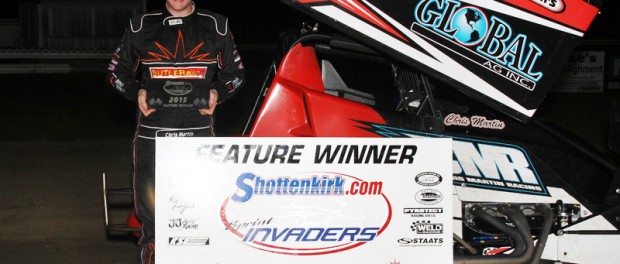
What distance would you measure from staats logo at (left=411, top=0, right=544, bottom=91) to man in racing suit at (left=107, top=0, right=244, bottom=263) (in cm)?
105

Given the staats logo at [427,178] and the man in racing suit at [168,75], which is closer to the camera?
the staats logo at [427,178]

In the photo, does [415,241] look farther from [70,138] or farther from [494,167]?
[70,138]

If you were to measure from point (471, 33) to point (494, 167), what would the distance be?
736mm

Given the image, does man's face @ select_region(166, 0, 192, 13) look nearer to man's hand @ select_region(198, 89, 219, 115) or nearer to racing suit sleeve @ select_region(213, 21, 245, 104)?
racing suit sleeve @ select_region(213, 21, 245, 104)

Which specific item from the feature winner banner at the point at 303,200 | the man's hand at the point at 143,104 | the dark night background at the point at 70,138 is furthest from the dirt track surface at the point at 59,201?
the feature winner banner at the point at 303,200

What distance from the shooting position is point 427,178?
3455 mm

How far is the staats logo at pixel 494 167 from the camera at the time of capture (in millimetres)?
3908

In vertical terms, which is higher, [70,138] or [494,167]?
[70,138]

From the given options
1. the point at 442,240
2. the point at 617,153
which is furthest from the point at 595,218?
the point at 442,240

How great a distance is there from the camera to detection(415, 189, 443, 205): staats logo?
3.45m

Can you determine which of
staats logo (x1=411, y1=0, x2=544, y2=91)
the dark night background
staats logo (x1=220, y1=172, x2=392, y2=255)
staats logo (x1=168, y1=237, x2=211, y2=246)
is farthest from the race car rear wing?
staats logo (x1=168, y1=237, x2=211, y2=246)

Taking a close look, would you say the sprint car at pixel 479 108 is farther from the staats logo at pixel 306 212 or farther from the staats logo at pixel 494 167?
the staats logo at pixel 306 212

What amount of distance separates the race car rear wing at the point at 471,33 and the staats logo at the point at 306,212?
590 mm

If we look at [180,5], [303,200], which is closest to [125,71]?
[180,5]
